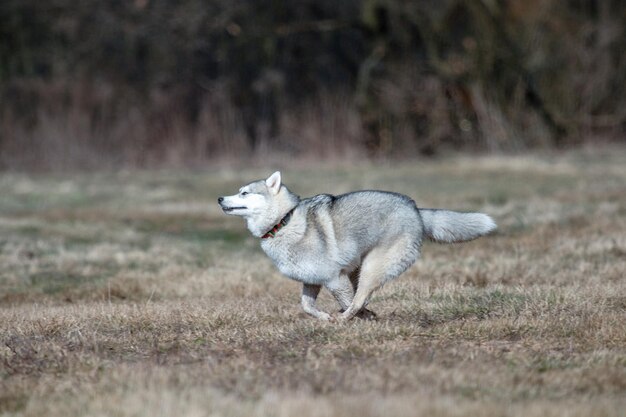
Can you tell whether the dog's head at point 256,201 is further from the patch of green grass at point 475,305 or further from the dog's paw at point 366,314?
the patch of green grass at point 475,305

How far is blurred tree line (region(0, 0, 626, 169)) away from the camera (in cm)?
2733

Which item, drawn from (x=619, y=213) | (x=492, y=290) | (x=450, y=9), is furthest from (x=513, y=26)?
(x=492, y=290)

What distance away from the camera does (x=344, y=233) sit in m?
8.34

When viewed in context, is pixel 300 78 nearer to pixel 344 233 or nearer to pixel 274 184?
pixel 274 184

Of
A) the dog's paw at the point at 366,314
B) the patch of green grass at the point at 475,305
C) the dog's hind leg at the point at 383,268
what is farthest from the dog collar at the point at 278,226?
the patch of green grass at the point at 475,305

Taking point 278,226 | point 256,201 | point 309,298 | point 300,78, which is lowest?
point 309,298

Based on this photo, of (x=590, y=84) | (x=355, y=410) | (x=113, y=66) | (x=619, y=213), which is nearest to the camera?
(x=355, y=410)

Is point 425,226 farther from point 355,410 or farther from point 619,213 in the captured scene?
point 619,213

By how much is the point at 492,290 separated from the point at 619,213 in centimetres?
699

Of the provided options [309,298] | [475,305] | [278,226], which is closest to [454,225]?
[475,305]

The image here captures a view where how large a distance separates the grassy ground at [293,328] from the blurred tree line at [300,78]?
1074 cm

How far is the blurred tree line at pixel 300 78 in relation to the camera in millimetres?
27328

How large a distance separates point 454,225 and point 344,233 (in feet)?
3.04

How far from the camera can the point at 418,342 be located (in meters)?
7.24
